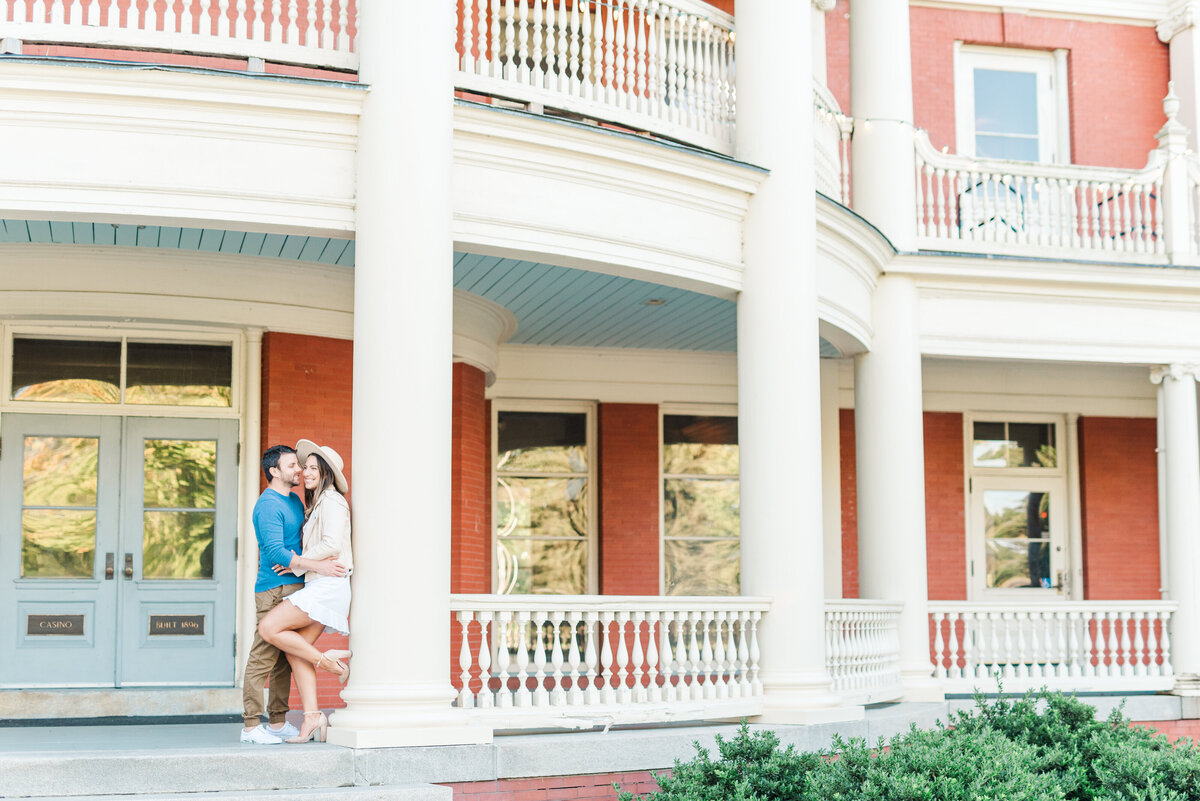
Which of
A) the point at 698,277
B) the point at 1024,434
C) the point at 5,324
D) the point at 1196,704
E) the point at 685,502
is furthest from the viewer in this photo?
the point at 1024,434

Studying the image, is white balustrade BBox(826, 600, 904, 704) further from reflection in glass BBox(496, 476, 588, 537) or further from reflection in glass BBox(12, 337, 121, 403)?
reflection in glass BBox(12, 337, 121, 403)

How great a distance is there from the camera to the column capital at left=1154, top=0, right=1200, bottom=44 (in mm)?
16719

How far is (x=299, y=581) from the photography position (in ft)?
27.1

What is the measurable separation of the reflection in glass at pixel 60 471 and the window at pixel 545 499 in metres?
4.92

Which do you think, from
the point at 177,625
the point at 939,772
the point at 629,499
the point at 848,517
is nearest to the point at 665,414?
the point at 629,499

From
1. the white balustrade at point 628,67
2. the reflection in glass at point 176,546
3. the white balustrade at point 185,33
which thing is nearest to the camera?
the white balustrade at point 185,33

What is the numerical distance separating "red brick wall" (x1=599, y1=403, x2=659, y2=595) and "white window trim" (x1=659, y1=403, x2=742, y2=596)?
56 mm

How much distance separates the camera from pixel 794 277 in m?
10.2

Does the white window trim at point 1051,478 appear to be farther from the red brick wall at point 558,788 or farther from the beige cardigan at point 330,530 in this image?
the beige cardigan at point 330,530

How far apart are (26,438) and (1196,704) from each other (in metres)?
11.1

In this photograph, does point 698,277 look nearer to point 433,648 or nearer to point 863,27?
point 433,648

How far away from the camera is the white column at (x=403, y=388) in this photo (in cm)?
793

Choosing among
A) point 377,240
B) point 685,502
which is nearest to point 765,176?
point 377,240

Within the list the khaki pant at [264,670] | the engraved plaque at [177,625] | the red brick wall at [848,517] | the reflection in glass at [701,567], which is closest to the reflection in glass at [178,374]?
the engraved plaque at [177,625]
